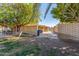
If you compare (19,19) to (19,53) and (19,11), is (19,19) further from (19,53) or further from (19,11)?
(19,53)

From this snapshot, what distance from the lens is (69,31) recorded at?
3482 millimetres

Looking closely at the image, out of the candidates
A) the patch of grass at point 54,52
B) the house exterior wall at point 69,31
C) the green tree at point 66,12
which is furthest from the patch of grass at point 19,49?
the green tree at point 66,12

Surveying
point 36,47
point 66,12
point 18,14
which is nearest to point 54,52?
point 36,47

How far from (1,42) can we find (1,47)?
3.1 inches

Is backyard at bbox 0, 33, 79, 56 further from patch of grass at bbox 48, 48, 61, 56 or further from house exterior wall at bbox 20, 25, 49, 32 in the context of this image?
house exterior wall at bbox 20, 25, 49, 32

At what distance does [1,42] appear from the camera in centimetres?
345

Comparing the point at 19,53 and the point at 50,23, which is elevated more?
the point at 50,23

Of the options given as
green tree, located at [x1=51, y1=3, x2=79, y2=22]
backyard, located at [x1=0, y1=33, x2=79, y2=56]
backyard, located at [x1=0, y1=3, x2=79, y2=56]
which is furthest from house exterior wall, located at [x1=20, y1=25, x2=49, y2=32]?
green tree, located at [x1=51, y1=3, x2=79, y2=22]

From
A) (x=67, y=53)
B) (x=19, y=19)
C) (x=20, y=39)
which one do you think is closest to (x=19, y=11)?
(x=19, y=19)

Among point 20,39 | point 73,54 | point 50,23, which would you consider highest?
point 50,23

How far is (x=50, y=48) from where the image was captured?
3.45 meters

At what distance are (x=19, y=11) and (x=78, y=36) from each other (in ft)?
3.27

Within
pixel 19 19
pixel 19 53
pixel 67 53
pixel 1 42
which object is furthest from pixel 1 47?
pixel 67 53

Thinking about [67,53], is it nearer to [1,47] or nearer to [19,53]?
[19,53]
